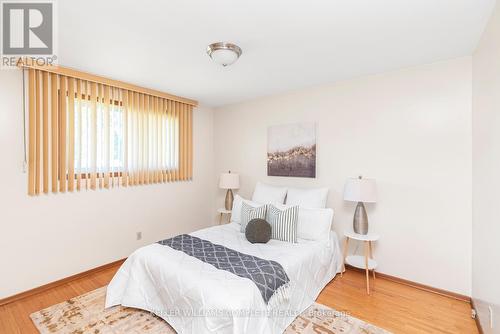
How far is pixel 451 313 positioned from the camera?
2.26 m

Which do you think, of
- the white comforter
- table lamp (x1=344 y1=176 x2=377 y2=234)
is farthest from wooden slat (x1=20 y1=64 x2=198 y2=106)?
table lamp (x1=344 y1=176 x2=377 y2=234)

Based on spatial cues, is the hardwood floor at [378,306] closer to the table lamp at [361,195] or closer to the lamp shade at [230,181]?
the table lamp at [361,195]

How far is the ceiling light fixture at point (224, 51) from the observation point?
2082mm

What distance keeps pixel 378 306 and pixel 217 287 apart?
1.71 meters

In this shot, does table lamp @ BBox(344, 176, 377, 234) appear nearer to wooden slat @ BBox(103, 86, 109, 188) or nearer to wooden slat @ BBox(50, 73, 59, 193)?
wooden slat @ BBox(103, 86, 109, 188)

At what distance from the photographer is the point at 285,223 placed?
278cm

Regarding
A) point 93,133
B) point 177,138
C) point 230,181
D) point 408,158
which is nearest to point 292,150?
point 230,181

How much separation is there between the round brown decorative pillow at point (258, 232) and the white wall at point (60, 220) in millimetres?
1833

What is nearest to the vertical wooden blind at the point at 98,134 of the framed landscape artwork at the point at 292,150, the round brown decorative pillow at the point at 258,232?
the framed landscape artwork at the point at 292,150

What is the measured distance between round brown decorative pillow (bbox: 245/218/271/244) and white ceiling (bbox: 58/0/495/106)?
1.75m

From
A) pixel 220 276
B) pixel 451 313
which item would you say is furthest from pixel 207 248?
pixel 451 313

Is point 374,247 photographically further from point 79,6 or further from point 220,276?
point 79,6

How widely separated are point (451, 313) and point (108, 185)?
4.06 meters

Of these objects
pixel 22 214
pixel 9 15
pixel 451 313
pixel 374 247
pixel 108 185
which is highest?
pixel 9 15
